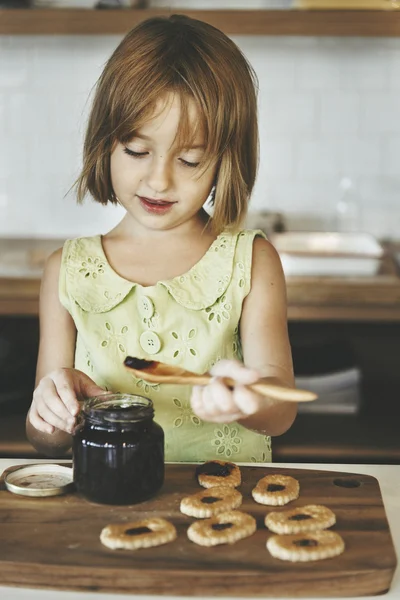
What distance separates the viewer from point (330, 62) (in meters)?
3.20

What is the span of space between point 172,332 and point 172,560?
61cm

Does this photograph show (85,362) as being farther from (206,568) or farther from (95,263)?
(206,568)

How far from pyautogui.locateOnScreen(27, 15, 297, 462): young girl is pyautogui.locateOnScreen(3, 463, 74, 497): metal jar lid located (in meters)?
0.13

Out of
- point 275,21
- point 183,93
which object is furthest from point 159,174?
point 275,21

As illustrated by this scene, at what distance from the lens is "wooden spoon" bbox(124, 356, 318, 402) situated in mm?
983

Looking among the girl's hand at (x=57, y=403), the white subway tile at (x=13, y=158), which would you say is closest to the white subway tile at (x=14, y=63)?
the white subway tile at (x=13, y=158)

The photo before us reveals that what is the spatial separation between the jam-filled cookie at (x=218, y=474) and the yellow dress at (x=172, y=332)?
0.92 feet

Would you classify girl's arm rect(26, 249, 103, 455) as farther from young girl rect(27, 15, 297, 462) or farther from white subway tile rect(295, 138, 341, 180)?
white subway tile rect(295, 138, 341, 180)

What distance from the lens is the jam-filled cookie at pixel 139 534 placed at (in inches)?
38.2

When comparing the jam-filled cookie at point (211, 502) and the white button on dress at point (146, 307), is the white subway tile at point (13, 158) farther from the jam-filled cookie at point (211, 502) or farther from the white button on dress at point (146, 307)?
the jam-filled cookie at point (211, 502)

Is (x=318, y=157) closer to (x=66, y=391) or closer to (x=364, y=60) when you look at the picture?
(x=364, y=60)

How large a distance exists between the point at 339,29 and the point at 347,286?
829 millimetres

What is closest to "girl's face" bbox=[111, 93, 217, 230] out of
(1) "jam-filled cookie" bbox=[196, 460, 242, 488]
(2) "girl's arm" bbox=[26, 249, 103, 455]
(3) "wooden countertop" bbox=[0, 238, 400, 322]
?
(2) "girl's arm" bbox=[26, 249, 103, 455]

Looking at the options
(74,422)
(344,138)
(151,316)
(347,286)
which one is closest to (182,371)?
(74,422)
